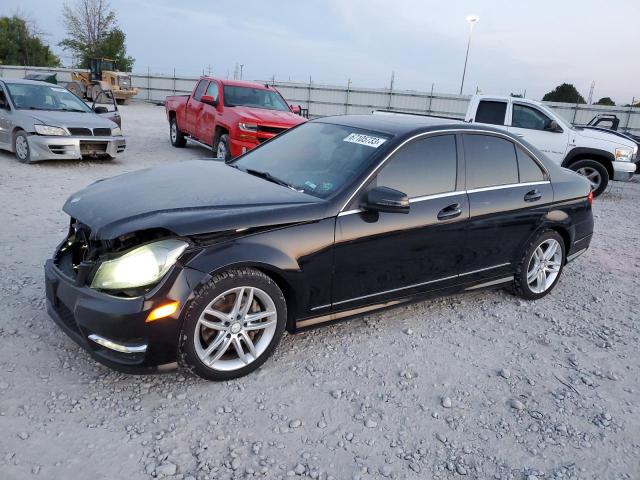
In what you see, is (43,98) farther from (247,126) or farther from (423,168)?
(423,168)

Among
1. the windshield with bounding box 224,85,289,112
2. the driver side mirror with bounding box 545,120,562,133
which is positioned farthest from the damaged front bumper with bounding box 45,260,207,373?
the driver side mirror with bounding box 545,120,562,133

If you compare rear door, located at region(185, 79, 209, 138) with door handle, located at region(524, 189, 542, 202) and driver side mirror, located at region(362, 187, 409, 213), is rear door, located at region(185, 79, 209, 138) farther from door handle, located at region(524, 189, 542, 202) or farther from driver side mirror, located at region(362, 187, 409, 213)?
driver side mirror, located at region(362, 187, 409, 213)

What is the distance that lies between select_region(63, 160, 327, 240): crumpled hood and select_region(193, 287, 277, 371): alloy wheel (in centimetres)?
45

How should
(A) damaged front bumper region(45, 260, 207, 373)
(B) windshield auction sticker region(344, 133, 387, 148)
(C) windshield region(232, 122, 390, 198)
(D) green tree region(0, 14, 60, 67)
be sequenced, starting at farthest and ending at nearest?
(D) green tree region(0, 14, 60, 67) → (B) windshield auction sticker region(344, 133, 387, 148) → (C) windshield region(232, 122, 390, 198) → (A) damaged front bumper region(45, 260, 207, 373)

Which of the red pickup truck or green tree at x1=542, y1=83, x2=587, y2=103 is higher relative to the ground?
green tree at x1=542, y1=83, x2=587, y2=103

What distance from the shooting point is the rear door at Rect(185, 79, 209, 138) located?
11289 millimetres

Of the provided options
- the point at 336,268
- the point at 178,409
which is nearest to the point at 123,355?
the point at 178,409

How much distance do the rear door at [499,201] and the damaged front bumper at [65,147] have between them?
7.49 meters

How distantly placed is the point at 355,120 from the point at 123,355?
8.46ft

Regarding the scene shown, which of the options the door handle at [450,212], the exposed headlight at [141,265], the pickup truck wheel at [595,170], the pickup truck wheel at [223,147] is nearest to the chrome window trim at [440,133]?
the door handle at [450,212]

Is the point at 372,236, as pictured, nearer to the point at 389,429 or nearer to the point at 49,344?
the point at 389,429

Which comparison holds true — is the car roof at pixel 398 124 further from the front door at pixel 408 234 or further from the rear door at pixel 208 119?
the rear door at pixel 208 119

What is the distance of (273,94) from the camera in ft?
36.7

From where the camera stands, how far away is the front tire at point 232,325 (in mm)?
2846
